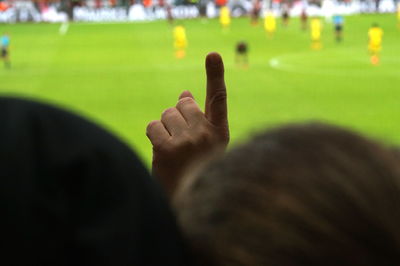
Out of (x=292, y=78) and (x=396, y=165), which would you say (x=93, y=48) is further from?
(x=396, y=165)

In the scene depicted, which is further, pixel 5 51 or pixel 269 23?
pixel 269 23

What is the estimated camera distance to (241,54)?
3569 cm

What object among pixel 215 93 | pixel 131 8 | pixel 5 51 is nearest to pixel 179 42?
pixel 5 51

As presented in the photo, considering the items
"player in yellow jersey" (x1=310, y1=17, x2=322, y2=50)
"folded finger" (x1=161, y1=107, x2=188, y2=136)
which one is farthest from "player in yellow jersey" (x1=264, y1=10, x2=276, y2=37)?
"folded finger" (x1=161, y1=107, x2=188, y2=136)

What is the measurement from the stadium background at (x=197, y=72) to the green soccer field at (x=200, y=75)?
3cm

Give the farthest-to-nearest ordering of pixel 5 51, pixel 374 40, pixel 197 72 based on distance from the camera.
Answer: pixel 5 51, pixel 374 40, pixel 197 72

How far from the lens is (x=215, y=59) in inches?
98.0

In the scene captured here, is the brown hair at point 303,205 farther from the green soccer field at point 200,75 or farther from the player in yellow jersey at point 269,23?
the player in yellow jersey at point 269,23

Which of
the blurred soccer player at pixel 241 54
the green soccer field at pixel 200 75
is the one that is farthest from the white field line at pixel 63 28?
the blurred soccer player at pixel 241 54

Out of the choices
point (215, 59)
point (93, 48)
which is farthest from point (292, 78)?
point (215, 59)

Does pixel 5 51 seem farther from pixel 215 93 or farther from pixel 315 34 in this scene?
pixel 215 93

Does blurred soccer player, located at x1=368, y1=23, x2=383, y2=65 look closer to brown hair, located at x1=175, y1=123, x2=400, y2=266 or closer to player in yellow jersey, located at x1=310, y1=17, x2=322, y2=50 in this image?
player in yellow jersey, located at x1=310, y1=17, x2=322, y2=50

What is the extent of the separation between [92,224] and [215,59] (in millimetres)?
1293

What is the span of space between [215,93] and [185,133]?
140mm
